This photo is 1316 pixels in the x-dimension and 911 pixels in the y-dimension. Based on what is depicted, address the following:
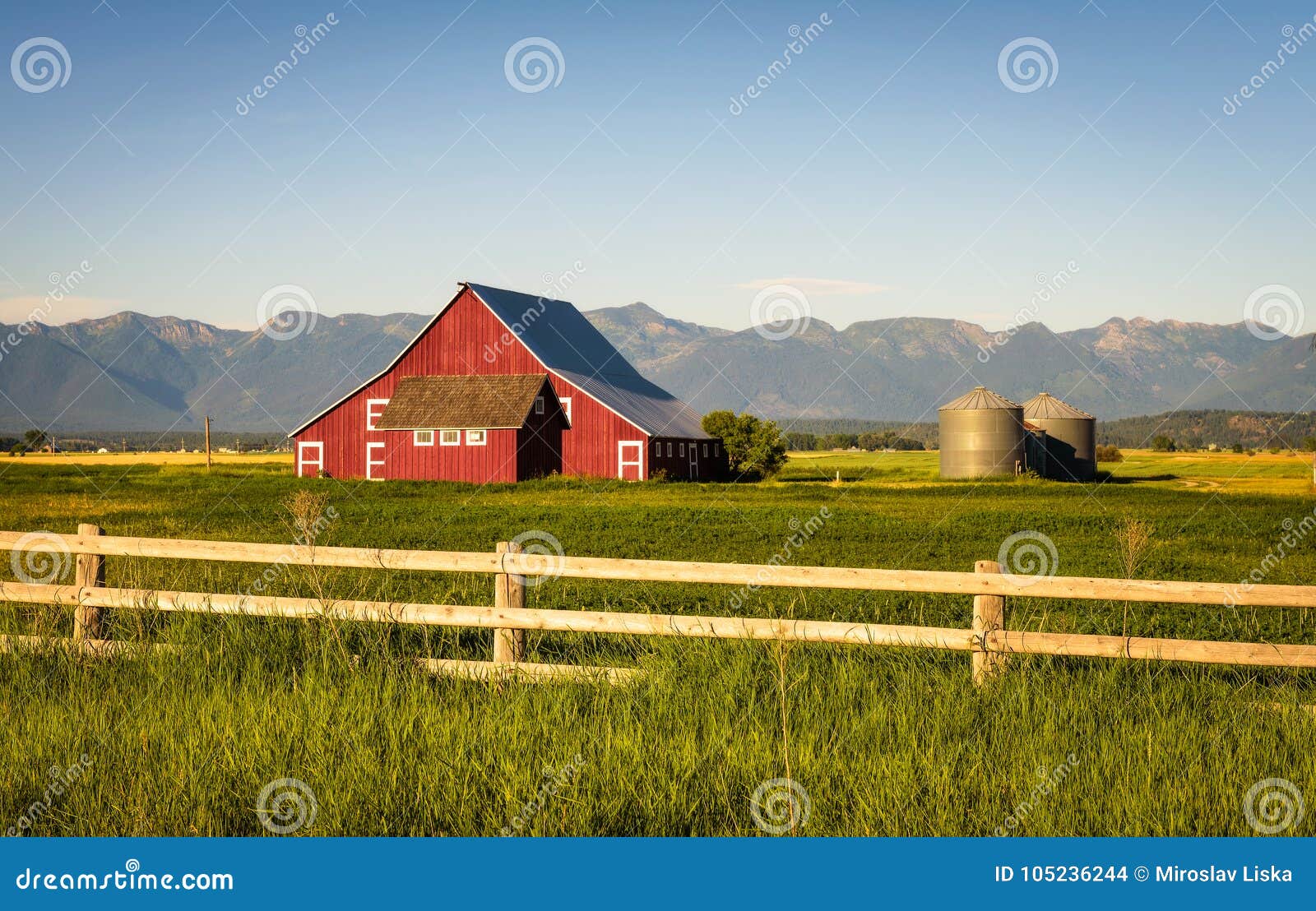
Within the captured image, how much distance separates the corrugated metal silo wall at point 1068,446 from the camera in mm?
61688

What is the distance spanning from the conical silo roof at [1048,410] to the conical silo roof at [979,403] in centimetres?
392

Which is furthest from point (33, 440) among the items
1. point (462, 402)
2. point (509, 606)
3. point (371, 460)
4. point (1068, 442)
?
point (509, 606)

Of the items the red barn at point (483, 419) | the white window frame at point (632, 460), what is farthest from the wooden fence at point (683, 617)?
the white window frame at point (632, 460)

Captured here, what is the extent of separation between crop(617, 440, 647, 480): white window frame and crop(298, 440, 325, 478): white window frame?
13.0m

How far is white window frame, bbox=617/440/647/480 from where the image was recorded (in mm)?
43094

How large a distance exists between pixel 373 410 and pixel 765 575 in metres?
39.9

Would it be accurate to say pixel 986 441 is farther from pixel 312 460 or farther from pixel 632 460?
pixel 312 460

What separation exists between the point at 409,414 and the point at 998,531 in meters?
26.1

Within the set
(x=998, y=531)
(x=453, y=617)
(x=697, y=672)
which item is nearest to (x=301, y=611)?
(x=453, y=617)

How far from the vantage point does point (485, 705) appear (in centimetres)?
650

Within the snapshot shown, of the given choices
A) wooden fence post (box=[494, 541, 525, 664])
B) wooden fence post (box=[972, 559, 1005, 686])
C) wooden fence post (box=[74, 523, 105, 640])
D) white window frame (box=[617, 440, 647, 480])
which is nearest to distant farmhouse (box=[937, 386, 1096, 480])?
white window frame (box=[617, 440, 647, 480])

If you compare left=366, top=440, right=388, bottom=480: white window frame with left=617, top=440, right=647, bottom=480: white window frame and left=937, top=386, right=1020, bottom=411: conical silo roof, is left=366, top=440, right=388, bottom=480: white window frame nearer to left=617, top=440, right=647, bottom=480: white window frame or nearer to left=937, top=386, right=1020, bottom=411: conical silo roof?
left=617, top=440, right=647, bottom=480: white window frame

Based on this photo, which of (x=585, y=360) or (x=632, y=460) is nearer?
(x=632, y=460)

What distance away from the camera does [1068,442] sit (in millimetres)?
62406
